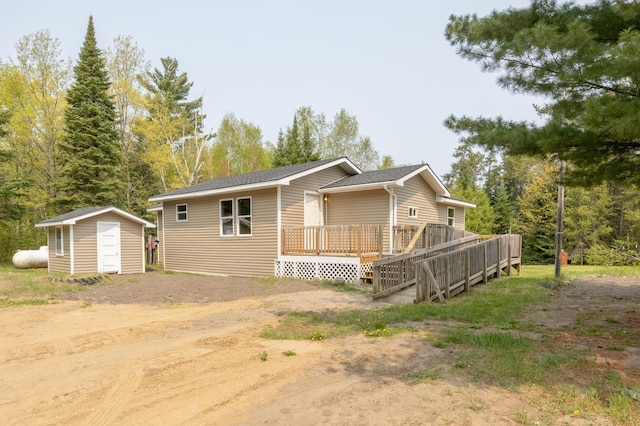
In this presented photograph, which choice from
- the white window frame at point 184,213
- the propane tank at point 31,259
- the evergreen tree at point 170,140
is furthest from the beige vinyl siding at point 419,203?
the evergreen tree at point 170,140

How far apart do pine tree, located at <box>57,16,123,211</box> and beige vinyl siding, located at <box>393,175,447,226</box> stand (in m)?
18.8

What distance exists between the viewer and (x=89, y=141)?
78.3 ft

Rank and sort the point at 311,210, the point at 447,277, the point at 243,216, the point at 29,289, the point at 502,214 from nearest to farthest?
the point at 447,277 → the point at 29,289 → the point at 243,216 → the point at 311,210 → the point at 502,214

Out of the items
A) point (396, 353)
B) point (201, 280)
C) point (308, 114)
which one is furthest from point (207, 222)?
point (308, 114)

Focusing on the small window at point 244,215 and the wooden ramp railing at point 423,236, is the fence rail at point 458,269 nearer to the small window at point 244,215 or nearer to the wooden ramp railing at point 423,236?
the wooden ramp railing at point 423,236

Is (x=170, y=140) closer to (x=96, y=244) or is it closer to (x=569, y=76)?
(x=96, y=244)

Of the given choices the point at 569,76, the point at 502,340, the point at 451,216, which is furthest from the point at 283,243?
the point at 569,76

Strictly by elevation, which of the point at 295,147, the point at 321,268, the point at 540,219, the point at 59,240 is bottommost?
the point at 321,268

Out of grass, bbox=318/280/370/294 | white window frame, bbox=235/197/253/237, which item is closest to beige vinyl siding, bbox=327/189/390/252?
grass, bbox=318/280/370/294

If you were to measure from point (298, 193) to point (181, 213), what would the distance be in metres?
6.30

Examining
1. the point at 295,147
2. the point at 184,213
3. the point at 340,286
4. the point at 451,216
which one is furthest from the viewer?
the point at 295,147

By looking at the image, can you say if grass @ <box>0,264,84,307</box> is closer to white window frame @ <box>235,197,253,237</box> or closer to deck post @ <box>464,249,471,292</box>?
white window frame @ <box>235,197,253,237</box>

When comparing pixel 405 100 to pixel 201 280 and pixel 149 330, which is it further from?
pixel 149 330

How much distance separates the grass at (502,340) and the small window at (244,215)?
24.7ft
